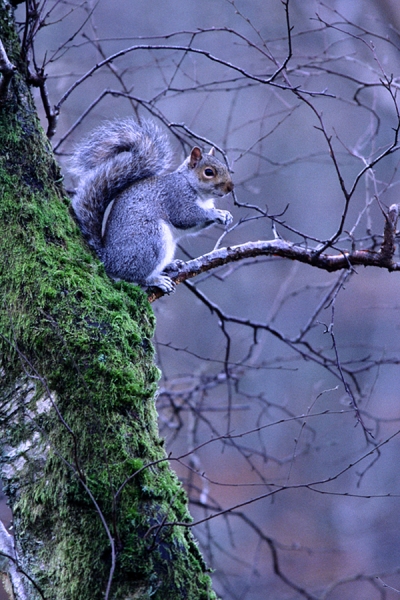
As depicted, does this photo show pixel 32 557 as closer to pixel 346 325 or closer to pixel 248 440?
pixel 248 440

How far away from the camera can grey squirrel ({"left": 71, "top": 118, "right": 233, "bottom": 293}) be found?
2432 mm

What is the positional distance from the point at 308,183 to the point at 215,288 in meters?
2.26

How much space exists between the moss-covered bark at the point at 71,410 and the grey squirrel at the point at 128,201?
38 cm

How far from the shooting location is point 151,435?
1.67 meters

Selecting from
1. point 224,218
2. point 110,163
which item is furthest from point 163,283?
point 224,218

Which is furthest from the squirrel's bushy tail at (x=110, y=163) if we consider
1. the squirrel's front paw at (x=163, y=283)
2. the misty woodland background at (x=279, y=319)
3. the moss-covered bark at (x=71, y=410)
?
the misty woodland background at (x=279, y=319)

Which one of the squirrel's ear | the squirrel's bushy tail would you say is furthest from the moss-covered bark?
the squirrel's ear

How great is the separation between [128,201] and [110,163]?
0.18 metres

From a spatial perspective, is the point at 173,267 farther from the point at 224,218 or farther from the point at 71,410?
the point at 71,410

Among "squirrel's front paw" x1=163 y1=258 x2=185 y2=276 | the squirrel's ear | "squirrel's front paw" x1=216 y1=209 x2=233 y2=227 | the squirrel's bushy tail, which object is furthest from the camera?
the squirrel's ear

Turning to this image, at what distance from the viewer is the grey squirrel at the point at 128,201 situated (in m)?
2.43

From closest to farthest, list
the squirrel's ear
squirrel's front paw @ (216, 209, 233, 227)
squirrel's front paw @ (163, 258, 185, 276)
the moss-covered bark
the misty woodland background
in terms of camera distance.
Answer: the moss-covered bark → squirrel's front paw @ (163, 258, 185, 276) → squirrel's front paw @ (216, 209, 233, 227) → the squirrel's ear → the misty woodland background

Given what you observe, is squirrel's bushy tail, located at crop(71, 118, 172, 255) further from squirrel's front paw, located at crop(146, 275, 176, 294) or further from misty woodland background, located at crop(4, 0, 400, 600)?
misty woodland background, located at crop(4, 0, 400, 600)

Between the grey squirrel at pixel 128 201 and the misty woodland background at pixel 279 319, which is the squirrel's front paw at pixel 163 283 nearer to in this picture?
the grey squirrel at pixel 128 201
